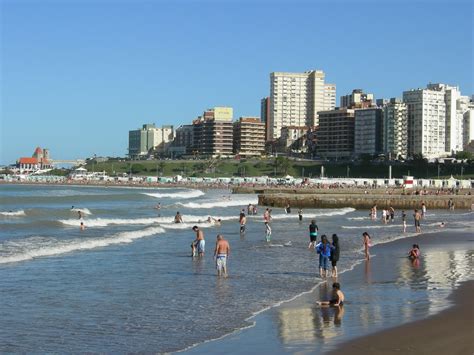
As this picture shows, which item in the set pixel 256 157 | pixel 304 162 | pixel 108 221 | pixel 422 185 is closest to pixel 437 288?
pixel 108 221

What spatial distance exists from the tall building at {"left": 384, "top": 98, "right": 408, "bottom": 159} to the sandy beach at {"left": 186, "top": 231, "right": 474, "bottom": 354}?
14977 cm

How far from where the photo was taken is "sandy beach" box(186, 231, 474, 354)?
10555mm

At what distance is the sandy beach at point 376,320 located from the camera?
10.6m

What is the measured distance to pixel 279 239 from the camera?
2967 centimetres

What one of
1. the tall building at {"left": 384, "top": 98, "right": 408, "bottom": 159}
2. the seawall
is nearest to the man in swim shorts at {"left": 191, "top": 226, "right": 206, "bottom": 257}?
the seawall

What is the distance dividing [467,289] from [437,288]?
664mm

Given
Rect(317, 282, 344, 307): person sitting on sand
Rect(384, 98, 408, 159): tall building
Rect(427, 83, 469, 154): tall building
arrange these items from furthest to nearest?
Rect(427, 83, 469, 154): tall building < Rect(384, 98, 408, 159): tall building < Rect(317, 282, 344, 307): person sitting on sand

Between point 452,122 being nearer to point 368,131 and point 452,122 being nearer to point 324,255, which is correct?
point 368,131

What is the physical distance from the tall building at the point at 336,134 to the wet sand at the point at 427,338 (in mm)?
166977

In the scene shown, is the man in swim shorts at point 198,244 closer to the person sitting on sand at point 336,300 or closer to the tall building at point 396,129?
the person sitting on sand at point 336,300

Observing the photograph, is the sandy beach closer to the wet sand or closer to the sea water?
the wet sand

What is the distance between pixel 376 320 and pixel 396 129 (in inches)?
6219

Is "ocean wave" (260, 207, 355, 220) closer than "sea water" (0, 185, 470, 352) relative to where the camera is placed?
No

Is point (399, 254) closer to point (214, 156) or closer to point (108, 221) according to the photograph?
point (108, 221)
